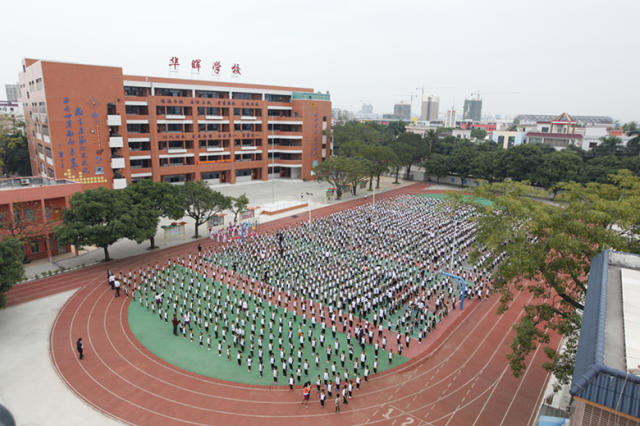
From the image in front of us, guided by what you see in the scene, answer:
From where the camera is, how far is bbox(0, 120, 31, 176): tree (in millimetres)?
40684

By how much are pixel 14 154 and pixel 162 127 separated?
15.7 m

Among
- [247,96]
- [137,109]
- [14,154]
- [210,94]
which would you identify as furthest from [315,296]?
[14,154]

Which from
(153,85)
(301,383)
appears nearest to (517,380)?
(301,383)

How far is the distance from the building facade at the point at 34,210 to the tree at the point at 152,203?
136 inches

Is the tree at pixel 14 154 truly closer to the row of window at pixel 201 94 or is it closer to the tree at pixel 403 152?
the row of window at pixel 201 94

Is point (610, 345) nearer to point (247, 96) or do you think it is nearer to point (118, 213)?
point (118, 213)

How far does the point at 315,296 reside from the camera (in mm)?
18547

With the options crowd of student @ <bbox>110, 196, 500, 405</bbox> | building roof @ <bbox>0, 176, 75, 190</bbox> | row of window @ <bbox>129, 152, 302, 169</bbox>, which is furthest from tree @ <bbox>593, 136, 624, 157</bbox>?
building roof @ <bbox>0, 176, 75, 190</bbox>

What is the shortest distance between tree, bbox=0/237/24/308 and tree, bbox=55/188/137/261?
3.33m

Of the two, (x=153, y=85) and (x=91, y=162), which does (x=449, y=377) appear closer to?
(x=91, y=162)

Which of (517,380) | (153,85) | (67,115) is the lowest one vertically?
(517,380)

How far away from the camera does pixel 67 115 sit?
30.6 meters

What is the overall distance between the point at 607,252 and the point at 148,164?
134 feet

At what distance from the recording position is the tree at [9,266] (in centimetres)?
1545
